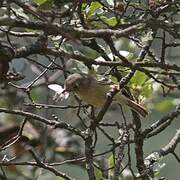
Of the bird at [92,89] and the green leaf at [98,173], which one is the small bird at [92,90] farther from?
the green leaf at [98,173]

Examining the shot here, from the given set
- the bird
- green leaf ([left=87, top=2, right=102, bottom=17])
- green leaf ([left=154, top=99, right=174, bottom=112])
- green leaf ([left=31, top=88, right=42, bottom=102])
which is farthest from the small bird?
green leaf ([left=154, top=99, right=174, bottom=112])

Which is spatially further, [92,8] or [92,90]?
[92,90]

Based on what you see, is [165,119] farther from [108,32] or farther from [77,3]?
[108,32]

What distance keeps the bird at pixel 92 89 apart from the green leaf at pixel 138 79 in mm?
57

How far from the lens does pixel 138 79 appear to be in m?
2.12

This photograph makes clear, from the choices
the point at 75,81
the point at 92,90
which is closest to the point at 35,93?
the point at 92,90

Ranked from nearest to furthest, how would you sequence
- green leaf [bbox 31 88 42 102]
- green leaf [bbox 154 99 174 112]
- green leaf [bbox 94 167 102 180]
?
green leaf [bbox 94 167 102 180] → green leaf [bbox 31 88 42 102] → green leaf [bbox 154 99 174 112]

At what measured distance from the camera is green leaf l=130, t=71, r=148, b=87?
2107 millimetres

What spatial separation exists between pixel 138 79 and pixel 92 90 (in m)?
0.17

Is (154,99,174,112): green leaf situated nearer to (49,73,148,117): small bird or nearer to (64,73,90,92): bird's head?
(49,73,148,117): small bird

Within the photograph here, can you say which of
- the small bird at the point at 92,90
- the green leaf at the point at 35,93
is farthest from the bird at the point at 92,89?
the green leaf at the point at 35,93

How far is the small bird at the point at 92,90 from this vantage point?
1959mm

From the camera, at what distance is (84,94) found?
81.5 inches

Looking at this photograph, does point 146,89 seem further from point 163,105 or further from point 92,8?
point 163,105
